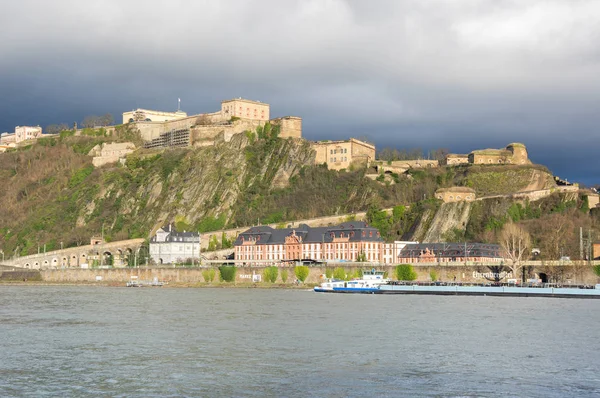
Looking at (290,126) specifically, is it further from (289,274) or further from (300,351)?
(300,351)

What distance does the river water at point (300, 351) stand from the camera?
24094 mm

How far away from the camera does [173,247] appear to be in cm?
10375

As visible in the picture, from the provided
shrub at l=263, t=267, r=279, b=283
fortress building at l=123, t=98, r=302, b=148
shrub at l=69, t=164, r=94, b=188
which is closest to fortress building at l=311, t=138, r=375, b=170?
fortress building at l=123, t=98, r=302, b=148

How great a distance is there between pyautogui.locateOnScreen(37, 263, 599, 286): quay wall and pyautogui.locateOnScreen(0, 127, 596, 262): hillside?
11.3 metres

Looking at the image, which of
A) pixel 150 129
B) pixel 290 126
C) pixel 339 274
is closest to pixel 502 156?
pixel 290 126

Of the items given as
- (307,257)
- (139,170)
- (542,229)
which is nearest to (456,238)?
(542,229)

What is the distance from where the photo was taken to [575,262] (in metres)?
76.2

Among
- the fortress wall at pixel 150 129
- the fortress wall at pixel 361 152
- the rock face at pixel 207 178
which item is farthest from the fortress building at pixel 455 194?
the fortress wall at pixel 150 129

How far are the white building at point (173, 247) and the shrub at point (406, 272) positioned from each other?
32.0 meters

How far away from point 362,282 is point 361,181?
36069 millimetres

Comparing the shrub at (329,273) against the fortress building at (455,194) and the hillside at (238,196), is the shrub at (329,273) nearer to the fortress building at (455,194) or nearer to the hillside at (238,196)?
the hillside at (238,196)

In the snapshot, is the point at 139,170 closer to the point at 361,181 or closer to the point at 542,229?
the point at 361,181

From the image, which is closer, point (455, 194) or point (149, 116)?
point (455, 194)

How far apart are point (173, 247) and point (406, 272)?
3612 centimetres
